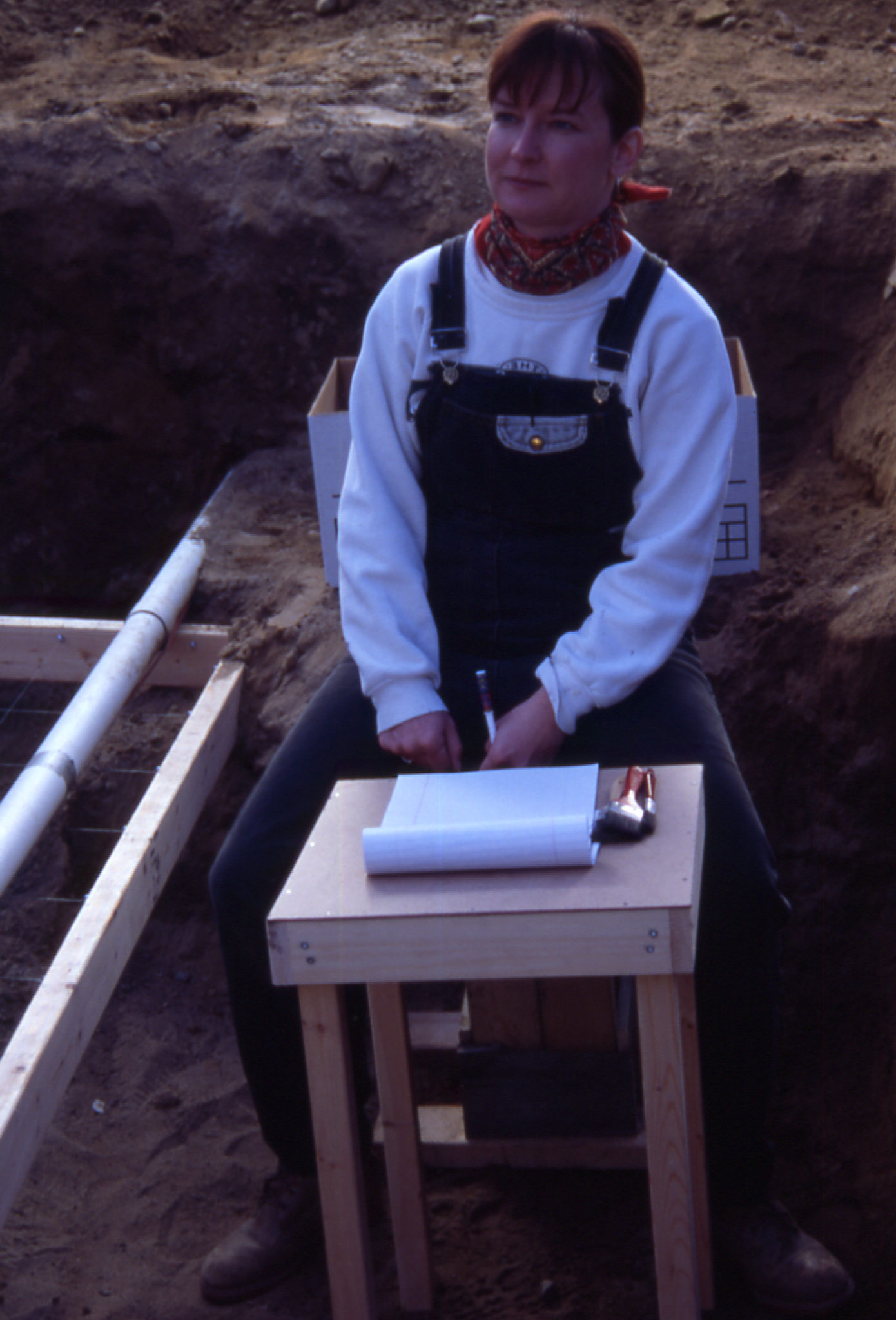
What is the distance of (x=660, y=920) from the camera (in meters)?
1.24

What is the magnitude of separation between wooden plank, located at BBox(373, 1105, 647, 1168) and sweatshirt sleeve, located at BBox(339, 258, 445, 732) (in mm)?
710

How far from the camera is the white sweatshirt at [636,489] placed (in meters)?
1.68

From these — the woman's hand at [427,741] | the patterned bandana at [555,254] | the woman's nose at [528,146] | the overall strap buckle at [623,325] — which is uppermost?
the woman's nose at [528,146]

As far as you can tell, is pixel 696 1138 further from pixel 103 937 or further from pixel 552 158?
pixel 552 158

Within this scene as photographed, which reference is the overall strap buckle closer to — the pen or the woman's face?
the woman's face

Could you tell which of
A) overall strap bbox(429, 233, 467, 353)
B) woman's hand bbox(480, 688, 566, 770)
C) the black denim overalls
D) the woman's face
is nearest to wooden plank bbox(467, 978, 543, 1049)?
woman's hand bbox(480, 688, 566, 770)

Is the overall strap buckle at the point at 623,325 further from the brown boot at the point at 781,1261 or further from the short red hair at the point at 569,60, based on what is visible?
the brown boot at the point at 781,1261

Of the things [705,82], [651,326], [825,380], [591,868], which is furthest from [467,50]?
[591,868]

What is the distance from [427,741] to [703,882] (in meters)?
0.40

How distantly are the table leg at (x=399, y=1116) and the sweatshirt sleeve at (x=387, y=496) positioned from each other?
1.34 ft

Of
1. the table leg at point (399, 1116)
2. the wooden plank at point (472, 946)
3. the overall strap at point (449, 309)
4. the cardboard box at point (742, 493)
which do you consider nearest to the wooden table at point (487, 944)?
the wooden plank at point (472, 946)

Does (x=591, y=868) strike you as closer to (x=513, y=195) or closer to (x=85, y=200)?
(x=513, y=195)

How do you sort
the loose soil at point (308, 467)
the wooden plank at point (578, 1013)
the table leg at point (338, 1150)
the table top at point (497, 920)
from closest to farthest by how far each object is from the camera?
1. the table top at point (497, 920)
2. the table leg at point (338, 1150)
3. the wooden plank at point (578, 1013)
4. the loose soil at point (308, 467)

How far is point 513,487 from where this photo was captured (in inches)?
71.1
